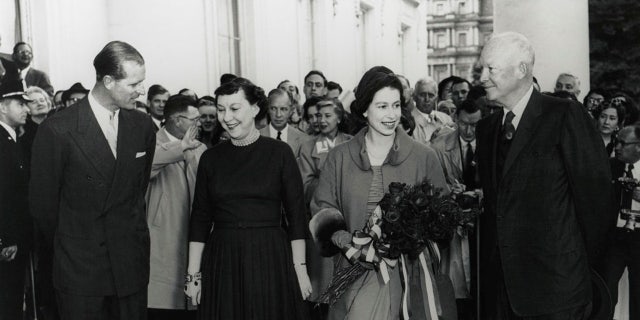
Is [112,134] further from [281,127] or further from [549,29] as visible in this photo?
[549,29]

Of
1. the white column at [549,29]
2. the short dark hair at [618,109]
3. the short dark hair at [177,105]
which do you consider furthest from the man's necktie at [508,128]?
the white column at [549,29]

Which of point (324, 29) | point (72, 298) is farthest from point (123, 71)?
point (324, 29)

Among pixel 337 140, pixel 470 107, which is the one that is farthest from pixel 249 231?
pixel 470 107

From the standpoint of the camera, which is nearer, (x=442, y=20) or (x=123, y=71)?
(x=123, y=71)

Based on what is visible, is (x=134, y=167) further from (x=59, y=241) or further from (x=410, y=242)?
(x=410, y=242)

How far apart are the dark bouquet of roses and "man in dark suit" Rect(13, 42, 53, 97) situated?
17.1 feet

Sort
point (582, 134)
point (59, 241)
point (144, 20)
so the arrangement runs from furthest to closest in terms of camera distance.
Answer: point (144, 20) → point (59, 241) → point (582, 134)

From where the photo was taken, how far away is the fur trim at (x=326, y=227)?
4230 millimetres

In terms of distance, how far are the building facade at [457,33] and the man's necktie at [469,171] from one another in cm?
6803

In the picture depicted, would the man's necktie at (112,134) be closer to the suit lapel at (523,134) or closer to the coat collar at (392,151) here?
the coat collar at (392,151)

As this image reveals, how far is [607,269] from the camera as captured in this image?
609 centimetres

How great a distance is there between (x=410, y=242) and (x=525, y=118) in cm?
83

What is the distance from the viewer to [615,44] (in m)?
9.87

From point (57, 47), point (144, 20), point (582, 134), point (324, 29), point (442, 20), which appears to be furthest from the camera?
point (442, 20)
